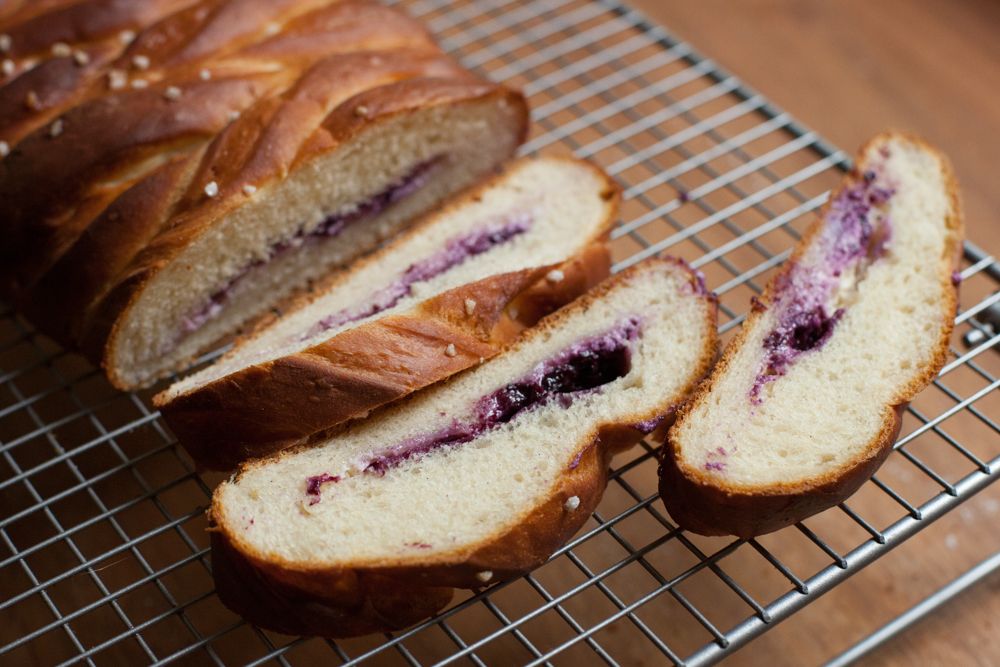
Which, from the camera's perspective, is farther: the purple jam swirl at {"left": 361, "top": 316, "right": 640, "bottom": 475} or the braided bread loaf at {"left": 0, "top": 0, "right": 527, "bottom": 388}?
the braided bread loaf at {"left": 0, "top": 0, "right": 527, "bottom": 388}

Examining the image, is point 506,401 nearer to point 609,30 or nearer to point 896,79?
point 609,30

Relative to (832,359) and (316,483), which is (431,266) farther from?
(832,359)

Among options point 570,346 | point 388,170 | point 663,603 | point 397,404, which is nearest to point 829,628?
point 663,603

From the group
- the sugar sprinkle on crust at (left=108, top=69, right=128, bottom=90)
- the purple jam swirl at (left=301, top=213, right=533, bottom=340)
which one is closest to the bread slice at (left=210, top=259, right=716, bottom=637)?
the purple jam swirl at (left=301, top=213, right=533, bottom=340)

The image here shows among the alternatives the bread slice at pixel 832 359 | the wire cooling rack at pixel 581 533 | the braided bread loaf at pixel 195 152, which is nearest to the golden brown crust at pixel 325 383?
the wire cooling rack at pixel 581 533

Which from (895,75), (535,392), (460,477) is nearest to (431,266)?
(535,392)

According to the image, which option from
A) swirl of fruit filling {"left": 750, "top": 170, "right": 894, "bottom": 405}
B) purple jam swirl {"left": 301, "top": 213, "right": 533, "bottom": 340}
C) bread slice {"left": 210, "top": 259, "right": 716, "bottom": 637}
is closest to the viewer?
bread slice {"left": 210, "top": 259, "right": 716, "bottom": 637}

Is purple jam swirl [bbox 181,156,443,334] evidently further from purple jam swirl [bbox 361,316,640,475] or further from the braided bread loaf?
purple jam swirl [bbox 361,316,640,475]

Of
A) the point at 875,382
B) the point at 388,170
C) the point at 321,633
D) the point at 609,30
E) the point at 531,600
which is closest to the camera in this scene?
the point at 321,633
